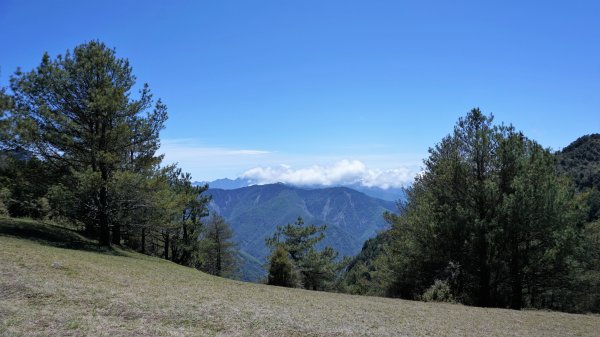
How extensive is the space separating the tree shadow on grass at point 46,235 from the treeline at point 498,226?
68.0 feet

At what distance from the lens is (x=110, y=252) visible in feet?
80.1

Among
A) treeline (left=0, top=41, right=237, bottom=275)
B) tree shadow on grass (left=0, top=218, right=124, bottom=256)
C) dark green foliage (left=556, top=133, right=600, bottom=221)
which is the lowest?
tree shadow on grass (left=0, top=218, right=124, bottom=256)

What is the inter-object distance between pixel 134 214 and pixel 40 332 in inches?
821

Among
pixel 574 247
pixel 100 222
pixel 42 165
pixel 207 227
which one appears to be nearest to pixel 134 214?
pixel 100 222

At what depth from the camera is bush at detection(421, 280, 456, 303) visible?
22.6 meters

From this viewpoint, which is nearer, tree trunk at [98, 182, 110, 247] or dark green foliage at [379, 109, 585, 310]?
dark green foliage at [379, 109, 585, 310]

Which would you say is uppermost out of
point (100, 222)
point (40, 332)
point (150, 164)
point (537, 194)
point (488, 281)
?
point (150, 164)

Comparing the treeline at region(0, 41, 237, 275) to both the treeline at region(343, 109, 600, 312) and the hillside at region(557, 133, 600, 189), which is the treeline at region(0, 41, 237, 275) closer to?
the treeline at region(343, 109, 600, 312)

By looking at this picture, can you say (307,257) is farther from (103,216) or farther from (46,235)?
(46,235)

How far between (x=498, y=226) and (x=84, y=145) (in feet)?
85.4

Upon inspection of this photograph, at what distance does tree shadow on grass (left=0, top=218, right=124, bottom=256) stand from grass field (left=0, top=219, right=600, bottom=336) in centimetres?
312

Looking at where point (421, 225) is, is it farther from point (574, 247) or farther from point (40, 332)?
point (40, 332)

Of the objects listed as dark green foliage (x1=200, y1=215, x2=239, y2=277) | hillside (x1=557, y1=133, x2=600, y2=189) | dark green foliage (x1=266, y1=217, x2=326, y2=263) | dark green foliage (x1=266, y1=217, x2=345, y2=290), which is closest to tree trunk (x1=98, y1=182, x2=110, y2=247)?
dark green foliage (x1=266, y1=217, x2=345, y2=290)

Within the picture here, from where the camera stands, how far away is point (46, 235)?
23828 millimetres
